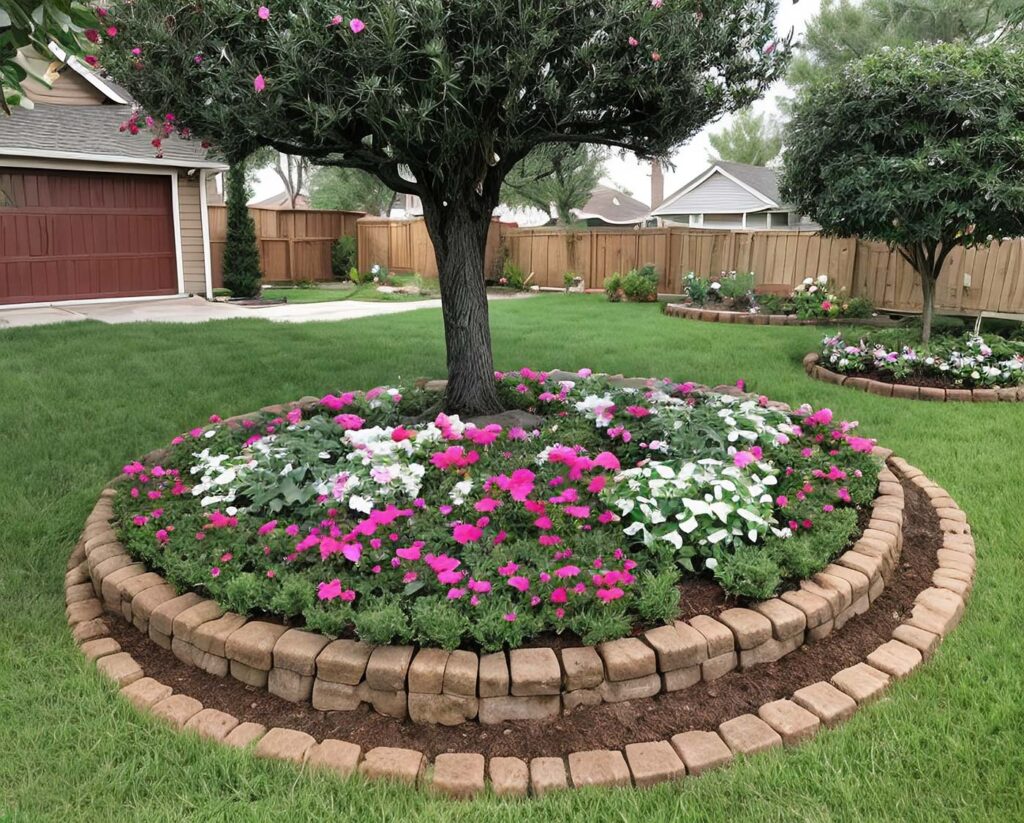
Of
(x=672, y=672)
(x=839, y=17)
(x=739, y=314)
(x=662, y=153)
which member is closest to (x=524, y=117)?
(x=662, y=153)

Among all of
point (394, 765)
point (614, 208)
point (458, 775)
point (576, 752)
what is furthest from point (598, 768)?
point (614, 208)

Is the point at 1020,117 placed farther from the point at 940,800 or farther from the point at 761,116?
the point at 761,116

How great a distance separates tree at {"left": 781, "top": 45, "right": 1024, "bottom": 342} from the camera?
20.0 feet

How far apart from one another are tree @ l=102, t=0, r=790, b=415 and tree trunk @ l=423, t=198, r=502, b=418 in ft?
0.62

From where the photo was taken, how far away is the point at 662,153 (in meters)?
4.31

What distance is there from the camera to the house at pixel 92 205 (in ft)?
37.1

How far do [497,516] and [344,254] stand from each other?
52.2 feet

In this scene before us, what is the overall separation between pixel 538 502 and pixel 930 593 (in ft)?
4.81

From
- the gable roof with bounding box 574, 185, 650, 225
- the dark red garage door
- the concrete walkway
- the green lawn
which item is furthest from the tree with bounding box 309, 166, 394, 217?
the green lawn

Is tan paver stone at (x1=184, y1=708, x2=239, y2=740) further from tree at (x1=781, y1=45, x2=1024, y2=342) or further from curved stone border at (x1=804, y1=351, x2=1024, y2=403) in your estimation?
tree at (x1=781, y1=45, x2=1024, y2=342)

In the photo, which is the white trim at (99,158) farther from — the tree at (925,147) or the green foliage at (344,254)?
the tree at (925,147)

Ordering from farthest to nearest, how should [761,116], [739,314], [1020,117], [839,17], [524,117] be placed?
[761,116] < [839,17] < [739,314] < [1020,117] < [524,117]

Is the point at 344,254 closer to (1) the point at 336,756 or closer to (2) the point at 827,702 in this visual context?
(1) the point at 336,756

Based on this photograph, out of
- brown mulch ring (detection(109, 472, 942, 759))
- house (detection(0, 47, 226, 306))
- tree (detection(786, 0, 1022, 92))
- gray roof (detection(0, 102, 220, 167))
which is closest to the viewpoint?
brown mulch ring (detection(109, 472, 942, 759))
